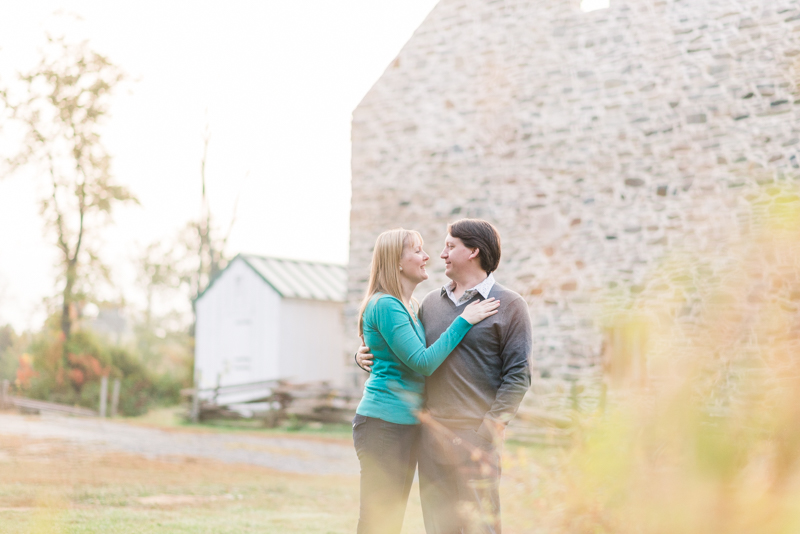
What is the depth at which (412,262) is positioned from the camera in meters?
3.33

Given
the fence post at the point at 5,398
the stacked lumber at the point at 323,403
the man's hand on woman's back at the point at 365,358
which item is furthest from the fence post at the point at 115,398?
the man's hand on woman's back at the point at 365,358

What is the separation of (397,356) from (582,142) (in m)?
8.25

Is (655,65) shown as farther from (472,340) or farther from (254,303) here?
(254,303)

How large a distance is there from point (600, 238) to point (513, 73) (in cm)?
280

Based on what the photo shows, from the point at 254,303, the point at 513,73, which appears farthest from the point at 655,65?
the point at 254,303

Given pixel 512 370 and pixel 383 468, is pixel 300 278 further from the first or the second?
pixel 512 370

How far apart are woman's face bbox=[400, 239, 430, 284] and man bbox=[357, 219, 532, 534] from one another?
13 centimetres

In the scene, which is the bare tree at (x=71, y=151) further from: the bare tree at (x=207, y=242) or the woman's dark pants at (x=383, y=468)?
the woman's dark pants at (x=383, y=468)

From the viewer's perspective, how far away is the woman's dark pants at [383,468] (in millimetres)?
3215

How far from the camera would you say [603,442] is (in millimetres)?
3615

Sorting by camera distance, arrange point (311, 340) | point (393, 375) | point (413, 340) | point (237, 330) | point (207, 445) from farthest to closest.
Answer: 1. point (237, 330)
2. point (311, 340)
3. point (207, 445)
4. point (393, 375)
5. point (413, 340)

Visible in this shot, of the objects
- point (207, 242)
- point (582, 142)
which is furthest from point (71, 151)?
point (582, 142)

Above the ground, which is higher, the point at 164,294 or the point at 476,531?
the point at 164,294

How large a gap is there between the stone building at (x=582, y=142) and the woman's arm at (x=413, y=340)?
7300 millimetres
